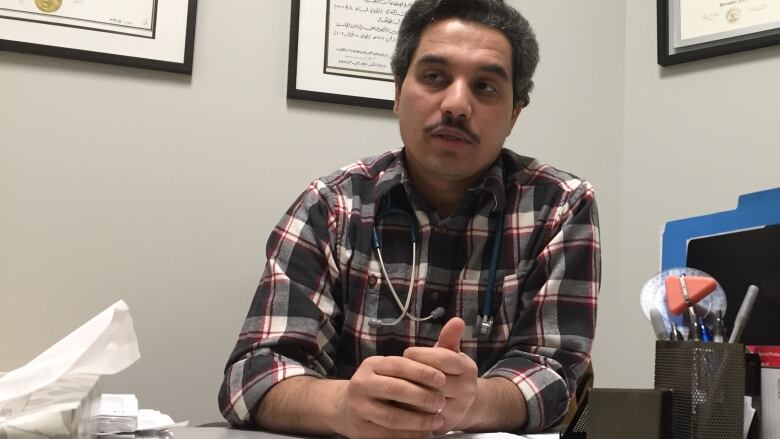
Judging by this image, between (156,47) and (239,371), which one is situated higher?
(156,47)

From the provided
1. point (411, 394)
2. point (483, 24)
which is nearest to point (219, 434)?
point (411, 394)

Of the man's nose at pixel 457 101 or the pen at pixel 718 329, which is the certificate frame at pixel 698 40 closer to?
the man's nose at pixel 457 101

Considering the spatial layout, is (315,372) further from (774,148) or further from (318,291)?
(774,148)

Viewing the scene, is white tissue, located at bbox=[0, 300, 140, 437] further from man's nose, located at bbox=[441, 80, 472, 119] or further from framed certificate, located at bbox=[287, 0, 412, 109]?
framed certificate, located at bbox=[287, 0, 412, 109]

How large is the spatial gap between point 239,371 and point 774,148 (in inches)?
44.9

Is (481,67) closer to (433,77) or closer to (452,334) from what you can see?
(433,77)

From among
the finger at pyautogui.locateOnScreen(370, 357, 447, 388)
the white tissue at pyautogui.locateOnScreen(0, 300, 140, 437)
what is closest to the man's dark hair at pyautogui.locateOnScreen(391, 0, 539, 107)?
the finger at pyautogui.locateOnScreen(370, 357, 447, 388)

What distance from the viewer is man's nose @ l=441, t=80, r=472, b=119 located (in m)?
1.23

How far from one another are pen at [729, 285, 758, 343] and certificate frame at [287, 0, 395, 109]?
3.40 ft

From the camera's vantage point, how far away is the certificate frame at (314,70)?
5.11 ft

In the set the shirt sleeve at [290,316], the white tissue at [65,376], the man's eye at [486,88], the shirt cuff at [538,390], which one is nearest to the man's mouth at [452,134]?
the man's eye at [486,88]

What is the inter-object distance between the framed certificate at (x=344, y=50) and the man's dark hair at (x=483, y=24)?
0.76 feet

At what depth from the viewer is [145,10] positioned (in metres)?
1.48

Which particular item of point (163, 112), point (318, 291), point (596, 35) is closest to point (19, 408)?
point (318, 291)
